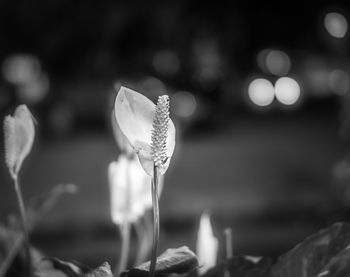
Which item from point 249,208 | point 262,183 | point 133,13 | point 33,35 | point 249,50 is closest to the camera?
point 249,208

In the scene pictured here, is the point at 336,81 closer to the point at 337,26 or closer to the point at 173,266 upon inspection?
the point at 337,26

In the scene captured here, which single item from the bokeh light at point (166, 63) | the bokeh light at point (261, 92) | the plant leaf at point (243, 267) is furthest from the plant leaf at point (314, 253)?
the bokeh light at point (261, 92)

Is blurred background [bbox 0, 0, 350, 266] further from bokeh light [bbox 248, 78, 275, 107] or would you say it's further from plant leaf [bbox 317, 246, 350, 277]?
plant leaf [bbox 317, 246, 350, 277]

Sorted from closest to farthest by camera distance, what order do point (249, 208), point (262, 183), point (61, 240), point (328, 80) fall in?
point (61, 240), point (249, 208), point (262, 183), point (328, 80)

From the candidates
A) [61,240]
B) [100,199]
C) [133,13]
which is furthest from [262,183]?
[133,13]

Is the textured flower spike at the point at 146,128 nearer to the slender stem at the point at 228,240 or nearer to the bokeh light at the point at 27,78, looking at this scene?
the slender stem at the point at 228,240

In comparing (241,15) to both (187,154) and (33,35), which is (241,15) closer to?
(187,154)

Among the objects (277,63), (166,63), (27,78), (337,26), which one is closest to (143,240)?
(337,26)
